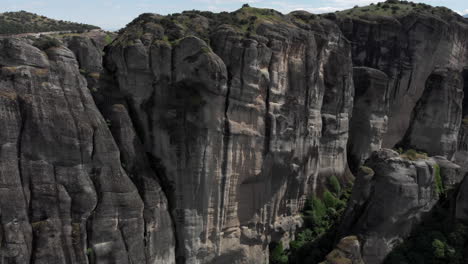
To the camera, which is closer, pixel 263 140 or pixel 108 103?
pixel 108 103

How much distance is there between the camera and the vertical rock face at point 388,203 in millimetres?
30781

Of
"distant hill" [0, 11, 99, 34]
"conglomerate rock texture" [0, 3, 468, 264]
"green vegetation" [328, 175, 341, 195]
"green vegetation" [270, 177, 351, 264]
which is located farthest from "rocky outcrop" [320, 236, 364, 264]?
"distant hill" [0, 11, 99, 34]

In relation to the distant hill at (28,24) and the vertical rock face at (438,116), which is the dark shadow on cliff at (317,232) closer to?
the vertical rock face at (438,116)

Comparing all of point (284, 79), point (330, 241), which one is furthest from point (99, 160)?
point (330, 241)

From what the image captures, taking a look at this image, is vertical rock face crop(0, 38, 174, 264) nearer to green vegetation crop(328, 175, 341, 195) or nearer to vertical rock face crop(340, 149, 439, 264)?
vertical rock face crop(340, 149, 439, 264)

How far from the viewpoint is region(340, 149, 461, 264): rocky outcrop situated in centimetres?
3080

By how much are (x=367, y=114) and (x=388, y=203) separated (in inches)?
773

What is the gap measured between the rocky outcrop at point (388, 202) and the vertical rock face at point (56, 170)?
17.0 m

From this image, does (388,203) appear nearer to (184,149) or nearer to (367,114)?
Answer: (184,149)

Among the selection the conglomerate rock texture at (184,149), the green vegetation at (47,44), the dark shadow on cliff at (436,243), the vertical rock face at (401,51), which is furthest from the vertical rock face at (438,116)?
the green vegetation at (47,44)

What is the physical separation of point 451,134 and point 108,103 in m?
39.4

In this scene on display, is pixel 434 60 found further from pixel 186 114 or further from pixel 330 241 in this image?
pixel 186 114

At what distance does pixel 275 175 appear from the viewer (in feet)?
113

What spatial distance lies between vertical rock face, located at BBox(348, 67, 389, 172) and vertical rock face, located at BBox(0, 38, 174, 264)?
101ft
